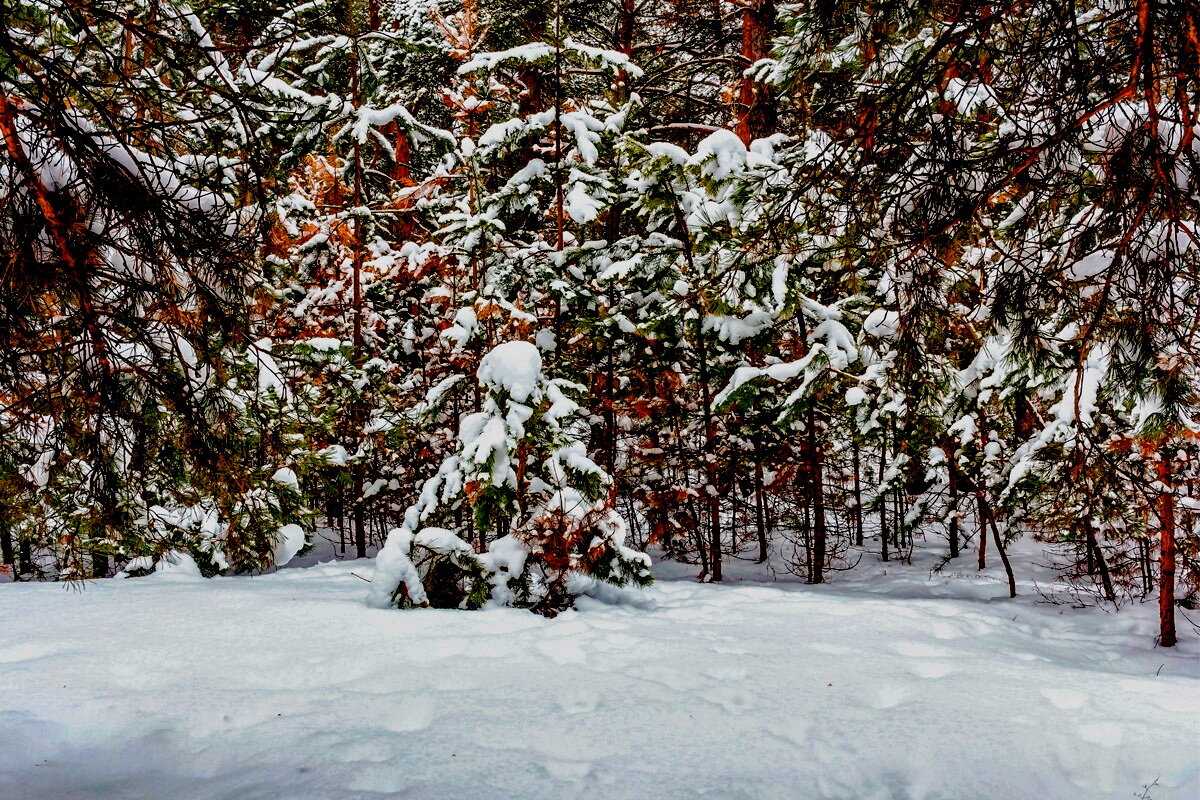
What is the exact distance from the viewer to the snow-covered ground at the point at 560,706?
112 inches

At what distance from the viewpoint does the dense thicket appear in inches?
107

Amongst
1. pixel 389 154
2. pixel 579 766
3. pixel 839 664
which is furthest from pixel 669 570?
pixel 389 154

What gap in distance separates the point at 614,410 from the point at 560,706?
14.9 feet

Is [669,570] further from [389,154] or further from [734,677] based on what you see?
[389,154]

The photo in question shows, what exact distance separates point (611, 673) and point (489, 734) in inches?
39.2

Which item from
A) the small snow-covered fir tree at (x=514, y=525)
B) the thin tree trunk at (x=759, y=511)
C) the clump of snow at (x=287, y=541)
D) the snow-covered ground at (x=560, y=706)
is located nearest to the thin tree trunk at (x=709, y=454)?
the thin tree trunk at (x=759, y=511)

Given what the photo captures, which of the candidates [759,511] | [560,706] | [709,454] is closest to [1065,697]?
[560,706]

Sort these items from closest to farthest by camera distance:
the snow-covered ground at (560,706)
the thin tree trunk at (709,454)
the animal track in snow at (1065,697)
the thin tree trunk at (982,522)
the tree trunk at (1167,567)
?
the snow-covered ground at (560,706), the animal track in snow at (1065,697), the tree trunk at (1167,567), the thin tree trunk at (982,522), the thin tree trunk at (709,454)

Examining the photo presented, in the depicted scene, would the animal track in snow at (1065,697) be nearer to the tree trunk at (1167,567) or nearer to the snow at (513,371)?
the tree trunk at (1167,567)

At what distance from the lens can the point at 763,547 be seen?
31.4 feet

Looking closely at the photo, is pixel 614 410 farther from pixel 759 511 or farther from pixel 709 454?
pixel 759 511

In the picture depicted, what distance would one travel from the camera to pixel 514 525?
576 cm

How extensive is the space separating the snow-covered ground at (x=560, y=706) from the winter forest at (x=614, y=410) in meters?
0.03

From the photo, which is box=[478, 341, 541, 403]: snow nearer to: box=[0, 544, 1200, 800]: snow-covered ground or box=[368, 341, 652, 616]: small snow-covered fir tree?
box=[368, 341, 652, 616]: small snow-covered fir tree
